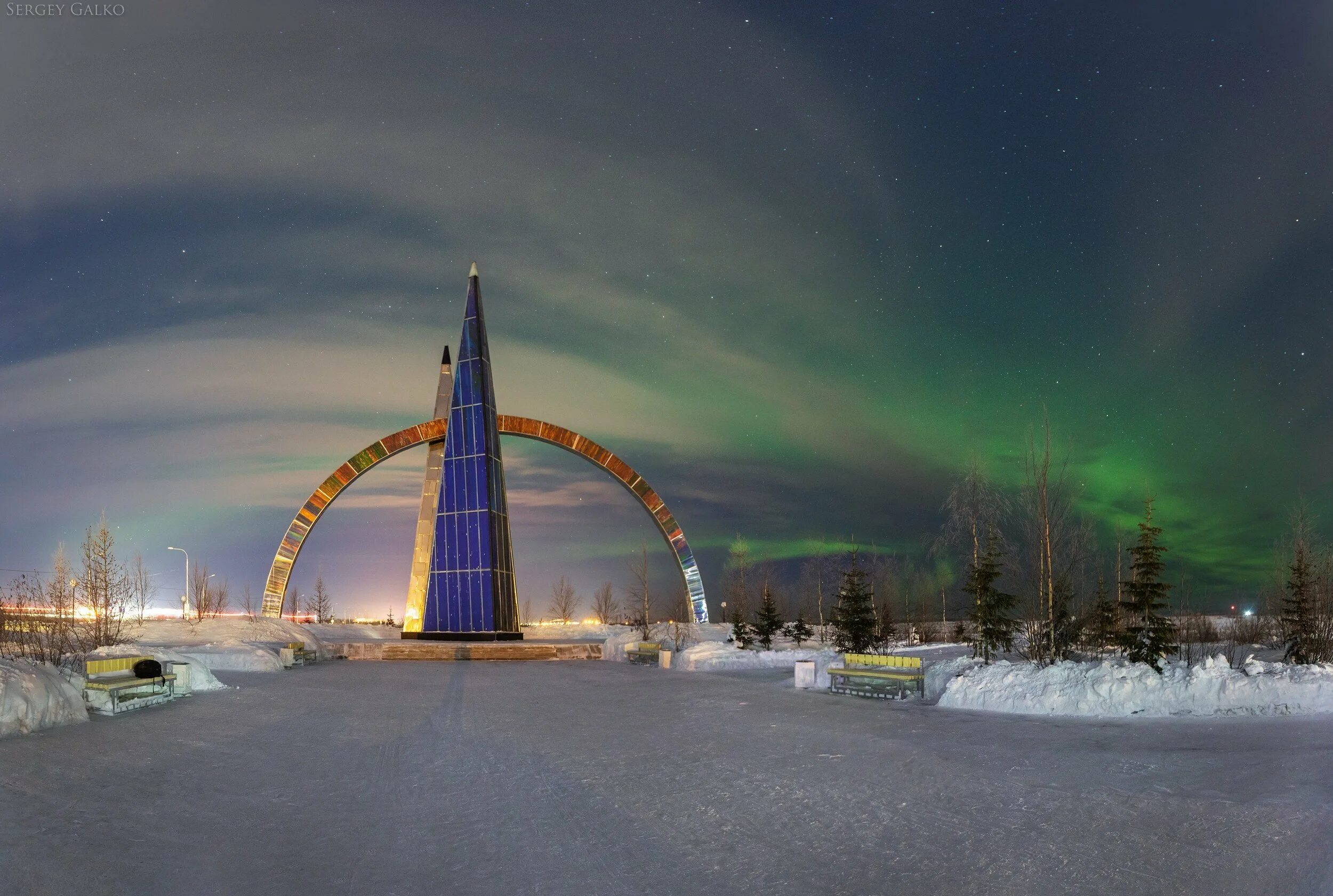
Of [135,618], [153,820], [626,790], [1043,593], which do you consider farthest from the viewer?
[135,618]

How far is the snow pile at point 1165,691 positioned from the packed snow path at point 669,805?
2.14ft

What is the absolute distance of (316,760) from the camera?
9.70 metres

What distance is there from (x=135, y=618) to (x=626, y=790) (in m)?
35.2

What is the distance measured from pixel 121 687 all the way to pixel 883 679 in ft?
42.5

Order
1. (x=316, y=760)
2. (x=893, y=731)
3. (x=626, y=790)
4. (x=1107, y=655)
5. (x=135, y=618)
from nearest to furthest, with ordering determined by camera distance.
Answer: (x=626, y=790)
(x=316, y=760)
(x=893, y=731)
(x=1107, y=655)
(x=135, y=618)

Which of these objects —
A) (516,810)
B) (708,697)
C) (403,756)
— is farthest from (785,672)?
(516,810)

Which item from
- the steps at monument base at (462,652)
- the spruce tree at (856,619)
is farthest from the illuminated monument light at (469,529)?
the spruce tree at (856,619)

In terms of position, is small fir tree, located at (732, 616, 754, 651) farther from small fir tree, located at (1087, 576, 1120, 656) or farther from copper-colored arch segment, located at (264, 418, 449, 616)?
copper-colored arch segment, located at (264, 418, 449, 616)

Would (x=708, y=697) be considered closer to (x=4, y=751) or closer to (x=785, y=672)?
(x=785, y=672)

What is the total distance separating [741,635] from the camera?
3114 centimetres

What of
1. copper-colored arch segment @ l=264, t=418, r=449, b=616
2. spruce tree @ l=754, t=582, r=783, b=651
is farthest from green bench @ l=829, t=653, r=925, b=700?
copper-colored arch segment @ l=264, t=418, r=449, b=616

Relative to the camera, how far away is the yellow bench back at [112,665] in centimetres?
1432

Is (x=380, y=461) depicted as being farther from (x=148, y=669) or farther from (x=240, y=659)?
(x=148, y=669)

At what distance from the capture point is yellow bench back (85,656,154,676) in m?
14.3
